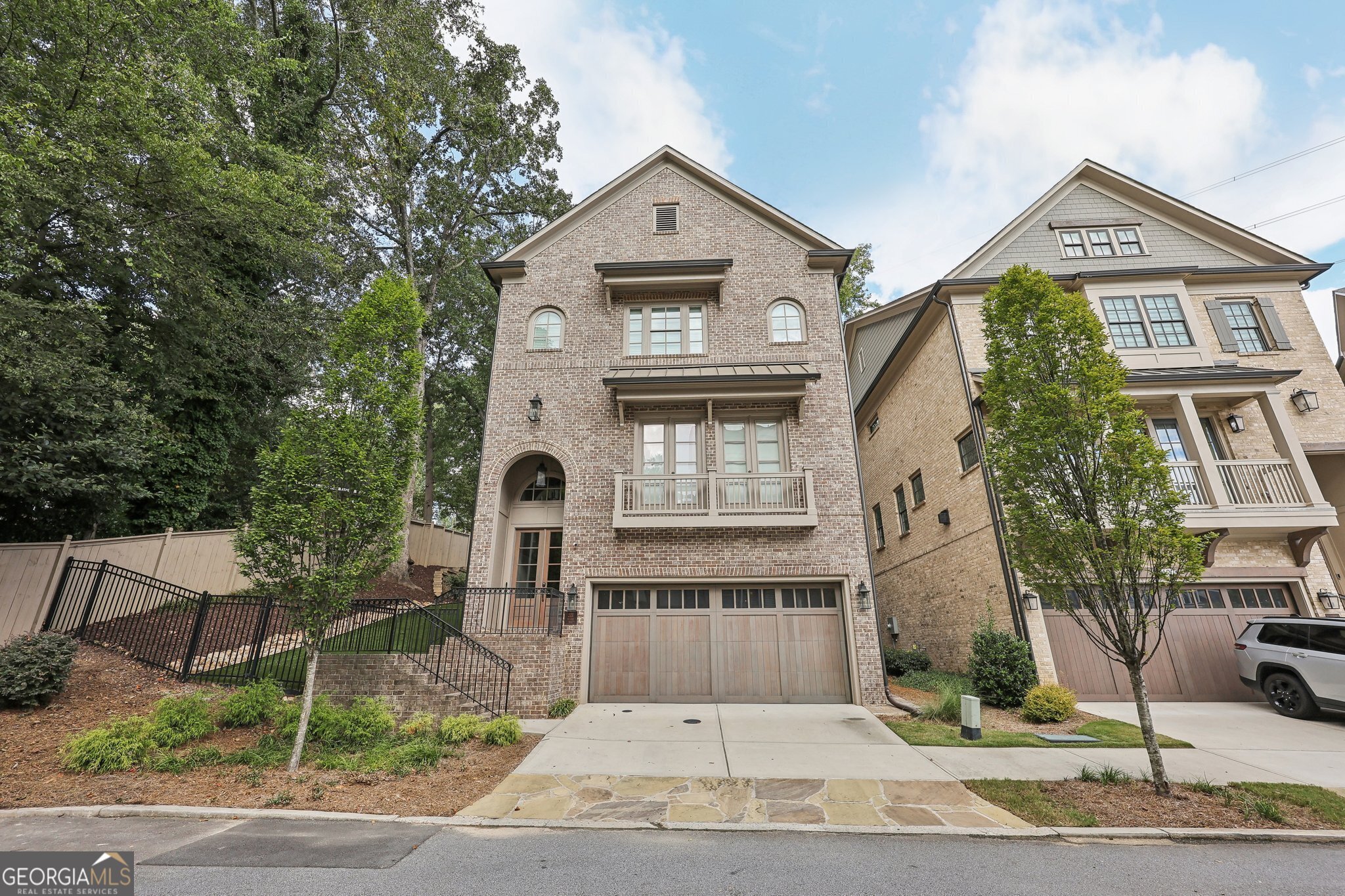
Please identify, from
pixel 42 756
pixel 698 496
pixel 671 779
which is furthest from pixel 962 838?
pixel 42 756

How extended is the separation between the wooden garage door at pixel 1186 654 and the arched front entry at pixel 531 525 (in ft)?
34.0

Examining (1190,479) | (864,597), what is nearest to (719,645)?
(864,597)

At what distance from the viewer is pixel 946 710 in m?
8.62

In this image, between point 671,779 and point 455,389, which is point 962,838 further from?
point 455,389

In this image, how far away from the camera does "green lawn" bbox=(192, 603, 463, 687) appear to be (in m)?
8.91

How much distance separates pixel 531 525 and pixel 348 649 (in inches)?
164

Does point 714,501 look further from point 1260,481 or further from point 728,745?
point 1260,481

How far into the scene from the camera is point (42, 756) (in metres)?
6.24

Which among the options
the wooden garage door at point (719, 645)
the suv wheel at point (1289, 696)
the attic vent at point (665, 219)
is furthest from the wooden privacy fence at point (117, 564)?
the suv wheel at point (1289, 696)

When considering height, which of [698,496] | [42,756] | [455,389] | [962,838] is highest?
[455,389]

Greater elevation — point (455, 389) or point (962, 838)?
point (455, 389)

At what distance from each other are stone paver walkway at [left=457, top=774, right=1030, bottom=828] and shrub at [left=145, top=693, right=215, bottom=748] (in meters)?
4.47

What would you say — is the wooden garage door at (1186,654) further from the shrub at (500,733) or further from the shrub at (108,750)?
→ the shrub at (108,750)

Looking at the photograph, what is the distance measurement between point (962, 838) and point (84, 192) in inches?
637
